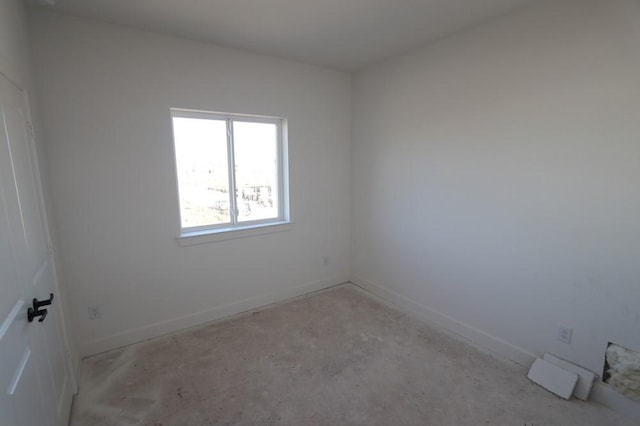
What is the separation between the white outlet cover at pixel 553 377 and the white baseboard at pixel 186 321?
216 cm

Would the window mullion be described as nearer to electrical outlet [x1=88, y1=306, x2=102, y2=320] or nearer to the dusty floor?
the dusty floor

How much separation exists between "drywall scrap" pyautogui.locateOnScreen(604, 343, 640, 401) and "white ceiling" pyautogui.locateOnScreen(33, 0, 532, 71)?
2319mm

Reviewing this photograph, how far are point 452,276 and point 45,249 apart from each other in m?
3.01

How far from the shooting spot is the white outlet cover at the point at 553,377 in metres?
1.92

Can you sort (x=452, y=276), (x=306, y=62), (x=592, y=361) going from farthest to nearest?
(x=306, y=62) → (x=452, y=276) → (x=592, y=361)

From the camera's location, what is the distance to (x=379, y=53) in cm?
286

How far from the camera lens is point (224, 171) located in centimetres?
290

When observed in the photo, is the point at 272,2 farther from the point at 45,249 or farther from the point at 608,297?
the point at 608,297

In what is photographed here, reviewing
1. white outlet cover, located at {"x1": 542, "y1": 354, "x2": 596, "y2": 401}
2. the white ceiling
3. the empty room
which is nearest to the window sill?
the empty room

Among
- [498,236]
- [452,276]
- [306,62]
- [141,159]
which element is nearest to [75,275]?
[141,159]

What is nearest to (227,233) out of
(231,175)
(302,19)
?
(231,175)

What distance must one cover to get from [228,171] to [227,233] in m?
0.61

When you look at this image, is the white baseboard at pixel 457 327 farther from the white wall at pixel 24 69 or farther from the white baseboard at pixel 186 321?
the white wall at pixel 24 69

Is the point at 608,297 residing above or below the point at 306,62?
below
